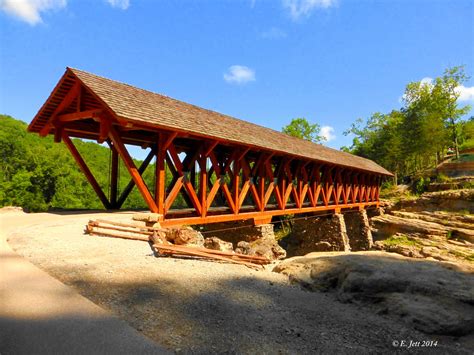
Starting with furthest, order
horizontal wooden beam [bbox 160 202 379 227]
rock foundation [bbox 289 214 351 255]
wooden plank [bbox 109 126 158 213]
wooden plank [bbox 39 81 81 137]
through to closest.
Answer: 1. rock foundation [bbox 289 214 351 255]
2. horizontal wooden beam [bbox 160 202 379 227]
3. wooden plank [bbox 39 81 81 137]
4. wooden plank [bbox 109 126 158 213]

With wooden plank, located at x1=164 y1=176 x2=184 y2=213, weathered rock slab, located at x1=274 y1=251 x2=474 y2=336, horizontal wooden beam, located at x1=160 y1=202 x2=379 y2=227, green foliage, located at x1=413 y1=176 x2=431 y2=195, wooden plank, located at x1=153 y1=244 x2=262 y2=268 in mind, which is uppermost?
green foliage, located at x1=413 y1=176 x2=431 y2=195

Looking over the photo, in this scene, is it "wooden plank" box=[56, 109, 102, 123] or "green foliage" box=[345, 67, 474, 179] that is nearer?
"wooden plank" box=[56, 109, 102, 123]

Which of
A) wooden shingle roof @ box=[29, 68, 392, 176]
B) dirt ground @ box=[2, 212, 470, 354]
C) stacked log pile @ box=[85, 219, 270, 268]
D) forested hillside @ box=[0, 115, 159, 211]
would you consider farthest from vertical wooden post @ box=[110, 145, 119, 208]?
dirt ground @ box=[2, 212, 470, 354]

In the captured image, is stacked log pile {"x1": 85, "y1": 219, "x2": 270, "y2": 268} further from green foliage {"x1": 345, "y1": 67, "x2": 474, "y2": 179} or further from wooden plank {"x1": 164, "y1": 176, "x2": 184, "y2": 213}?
green foliage {"x1": 345, "y1": 67, "x2": 474, "y2": 179}

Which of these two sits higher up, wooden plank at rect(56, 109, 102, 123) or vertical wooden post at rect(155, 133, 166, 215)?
wooden plank at rect(56, 109, 102, 123)

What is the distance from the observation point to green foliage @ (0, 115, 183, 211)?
71.3ft

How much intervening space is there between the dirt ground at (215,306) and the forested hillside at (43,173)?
922 cm

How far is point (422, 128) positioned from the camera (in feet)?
119

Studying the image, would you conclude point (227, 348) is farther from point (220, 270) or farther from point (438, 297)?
point (438, 297)

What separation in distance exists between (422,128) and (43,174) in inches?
1688

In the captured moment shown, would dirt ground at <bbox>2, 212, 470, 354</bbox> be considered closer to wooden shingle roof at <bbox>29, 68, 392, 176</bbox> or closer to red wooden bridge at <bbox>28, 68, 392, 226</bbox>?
red wooden bridge at <bbox>28, 68, 392, 226</bbox>

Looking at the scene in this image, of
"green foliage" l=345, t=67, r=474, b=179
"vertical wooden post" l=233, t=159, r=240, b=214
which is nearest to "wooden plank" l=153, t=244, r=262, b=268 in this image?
"vertical wooden post" l=233, t=159, r=240, b=214

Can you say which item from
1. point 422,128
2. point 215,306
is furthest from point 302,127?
point 215,306

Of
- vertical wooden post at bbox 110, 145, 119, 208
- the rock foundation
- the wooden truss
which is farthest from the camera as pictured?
the rock foundation
